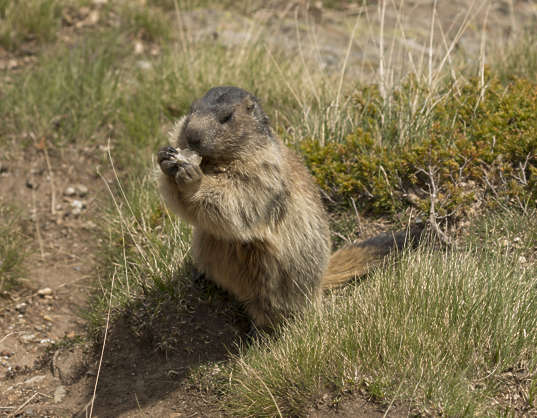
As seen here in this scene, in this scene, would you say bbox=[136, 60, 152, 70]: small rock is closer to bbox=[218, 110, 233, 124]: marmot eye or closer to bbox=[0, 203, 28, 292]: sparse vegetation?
bbox=[0, 203, 28, 292]: sparse vegetation

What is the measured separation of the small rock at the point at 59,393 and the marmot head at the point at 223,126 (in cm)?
198

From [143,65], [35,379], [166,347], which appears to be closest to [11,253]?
[35,379]

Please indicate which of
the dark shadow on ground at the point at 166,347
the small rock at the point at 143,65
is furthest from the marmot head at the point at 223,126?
the small rock at the point at 143,65

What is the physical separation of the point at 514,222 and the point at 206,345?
2522 mm

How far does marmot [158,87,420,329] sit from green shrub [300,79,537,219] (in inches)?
30.2

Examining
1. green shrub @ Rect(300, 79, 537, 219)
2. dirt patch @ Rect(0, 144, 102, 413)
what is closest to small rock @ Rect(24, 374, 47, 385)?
dirt patch @ Rect(0, 144, 102, 413)

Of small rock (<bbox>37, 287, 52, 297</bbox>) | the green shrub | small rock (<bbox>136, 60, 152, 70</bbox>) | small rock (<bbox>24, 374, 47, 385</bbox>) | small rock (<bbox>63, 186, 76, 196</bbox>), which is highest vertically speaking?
small rock (<bbox>136, 60, 152, 70</bbox>)

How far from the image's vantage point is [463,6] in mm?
9352

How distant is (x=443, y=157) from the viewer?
5148mm

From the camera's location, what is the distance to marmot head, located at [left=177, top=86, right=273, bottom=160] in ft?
12.6

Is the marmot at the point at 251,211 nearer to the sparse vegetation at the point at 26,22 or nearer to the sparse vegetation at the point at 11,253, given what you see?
the sparse vegetation at the point at 11,253

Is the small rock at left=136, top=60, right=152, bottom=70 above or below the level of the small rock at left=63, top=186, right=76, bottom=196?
above

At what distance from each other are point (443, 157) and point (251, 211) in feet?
6.66

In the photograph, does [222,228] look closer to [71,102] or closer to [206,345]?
[206,345]
